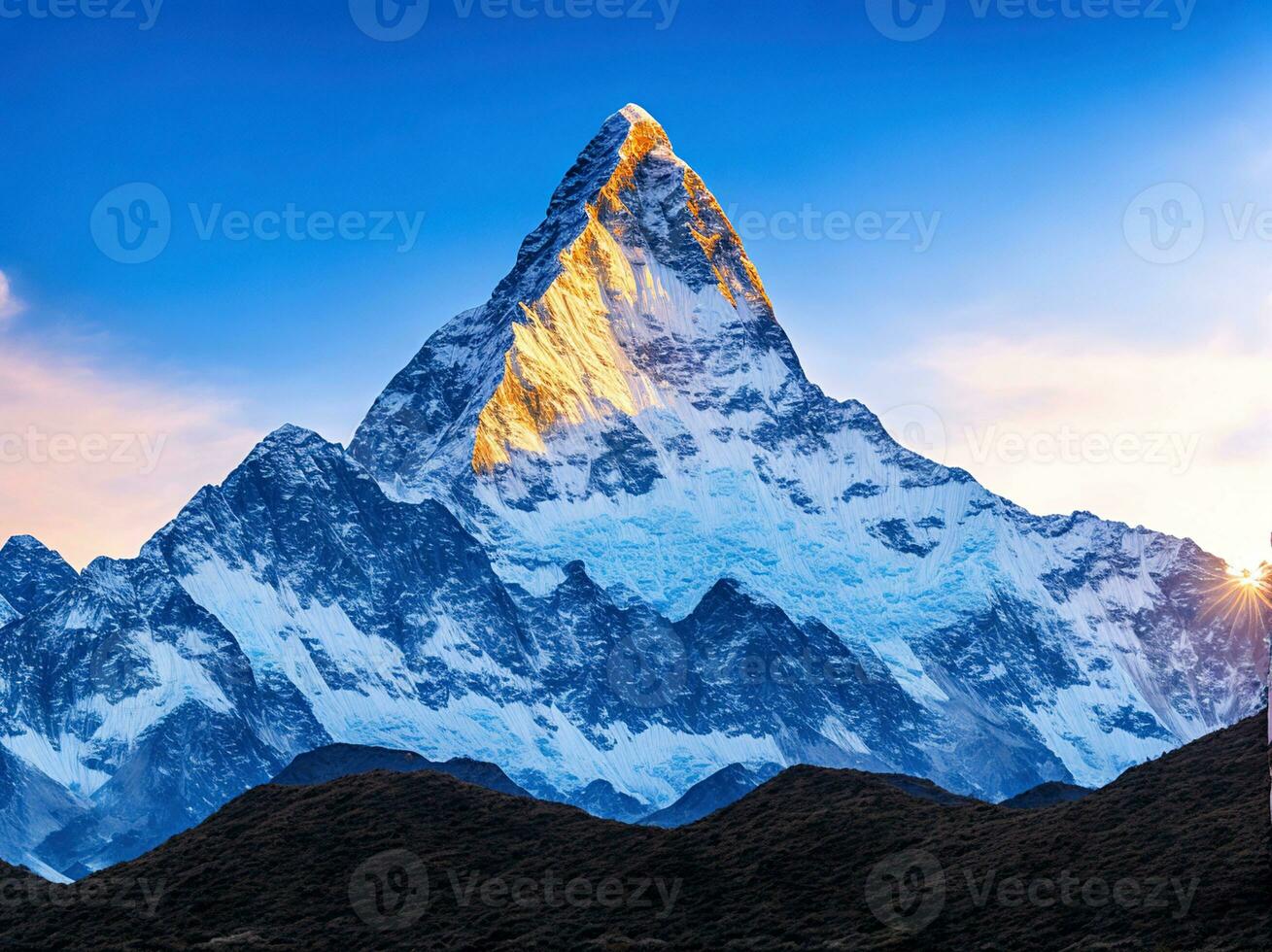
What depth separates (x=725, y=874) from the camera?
89188 millimetres

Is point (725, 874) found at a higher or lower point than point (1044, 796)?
lower

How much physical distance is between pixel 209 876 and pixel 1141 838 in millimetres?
47200

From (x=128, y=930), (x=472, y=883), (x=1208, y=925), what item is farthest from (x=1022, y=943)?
(x=128, y=930)

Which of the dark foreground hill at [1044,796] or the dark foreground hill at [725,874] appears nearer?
the dark foreground hill at [725,874]

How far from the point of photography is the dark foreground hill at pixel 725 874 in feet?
248

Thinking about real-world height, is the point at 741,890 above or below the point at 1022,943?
above

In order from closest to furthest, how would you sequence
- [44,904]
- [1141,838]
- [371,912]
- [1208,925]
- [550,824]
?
[1208,925] < [1141,838] < [371,912] < [44,904] < [550,824]

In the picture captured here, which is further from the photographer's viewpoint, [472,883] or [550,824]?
[550,824]

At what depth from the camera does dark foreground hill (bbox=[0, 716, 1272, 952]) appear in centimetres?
7562

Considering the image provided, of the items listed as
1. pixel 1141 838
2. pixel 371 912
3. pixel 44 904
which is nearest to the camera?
pixel 1141 838

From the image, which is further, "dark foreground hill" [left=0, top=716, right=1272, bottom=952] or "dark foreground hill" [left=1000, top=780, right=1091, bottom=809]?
"dark foreground hill" [left=1000, top=780, right=1091, bottom=809]

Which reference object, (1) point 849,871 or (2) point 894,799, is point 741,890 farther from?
(2) point 894,799

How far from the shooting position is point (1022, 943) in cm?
7281

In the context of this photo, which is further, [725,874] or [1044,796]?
[1044,796]
